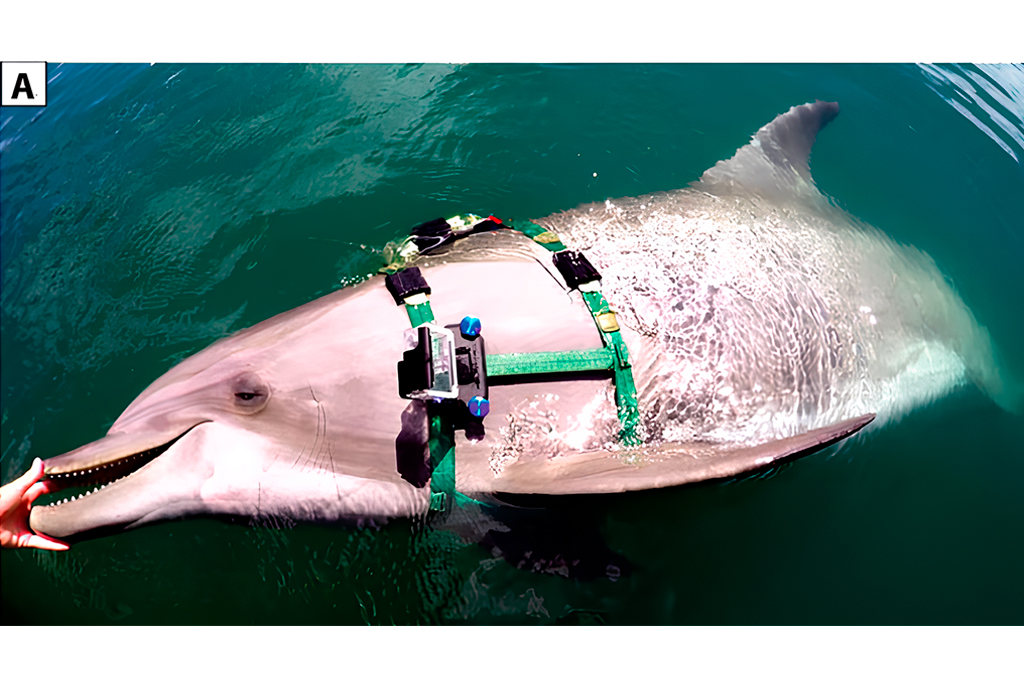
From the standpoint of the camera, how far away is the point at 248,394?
339 cm

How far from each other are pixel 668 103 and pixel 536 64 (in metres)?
1.83

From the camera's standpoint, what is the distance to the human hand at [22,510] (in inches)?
127

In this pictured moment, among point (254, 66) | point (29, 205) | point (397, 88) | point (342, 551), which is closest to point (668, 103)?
point (397, 88)

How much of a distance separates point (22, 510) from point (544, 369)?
10.5 feet

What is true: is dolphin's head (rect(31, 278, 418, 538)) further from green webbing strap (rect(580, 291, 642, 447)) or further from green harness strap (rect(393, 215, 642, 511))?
green webbing strap (rect(580, 291, 642, 447))

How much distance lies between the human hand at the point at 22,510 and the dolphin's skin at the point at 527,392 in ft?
0.38

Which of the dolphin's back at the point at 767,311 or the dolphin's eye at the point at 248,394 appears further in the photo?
the dolphin's back at the point at 767,311

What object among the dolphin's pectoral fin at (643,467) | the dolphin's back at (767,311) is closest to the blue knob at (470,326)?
the dolphin's pectoral fin at (643,467)

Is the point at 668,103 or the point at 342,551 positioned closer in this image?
the point at 342,551

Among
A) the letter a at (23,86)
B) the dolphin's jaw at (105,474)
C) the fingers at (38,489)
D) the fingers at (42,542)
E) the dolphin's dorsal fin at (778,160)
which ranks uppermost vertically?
the letter a at (23,86)

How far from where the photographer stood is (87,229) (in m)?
5.83

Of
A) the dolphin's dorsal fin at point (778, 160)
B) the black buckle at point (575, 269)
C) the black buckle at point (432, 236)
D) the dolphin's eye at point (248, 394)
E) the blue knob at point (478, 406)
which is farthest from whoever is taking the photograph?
the dolphin's dorsal fin at point (778, 160)

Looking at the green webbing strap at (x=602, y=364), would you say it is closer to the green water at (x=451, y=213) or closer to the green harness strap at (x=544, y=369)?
the green harness strap at (x=544, y=369)

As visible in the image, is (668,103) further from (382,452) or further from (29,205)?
(29,205)
